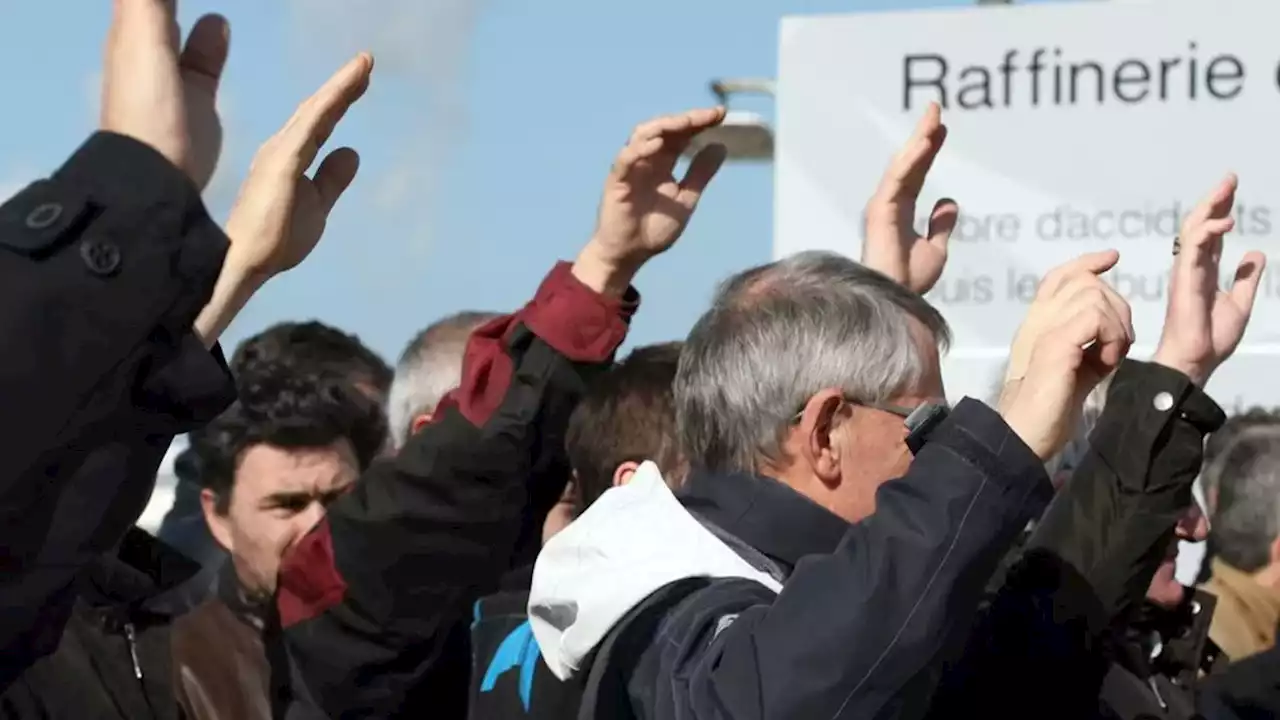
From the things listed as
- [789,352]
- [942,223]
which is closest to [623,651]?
[789,352]

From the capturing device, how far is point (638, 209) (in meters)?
2.96

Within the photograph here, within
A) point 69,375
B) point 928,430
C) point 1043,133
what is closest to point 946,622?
point 928,430

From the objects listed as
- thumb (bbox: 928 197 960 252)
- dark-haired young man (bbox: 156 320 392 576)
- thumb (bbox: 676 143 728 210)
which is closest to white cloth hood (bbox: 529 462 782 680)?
Answer: thumb (bbox: 676 143 728 210)

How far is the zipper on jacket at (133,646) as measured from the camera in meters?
3.07

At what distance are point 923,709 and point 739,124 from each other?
6817 mm

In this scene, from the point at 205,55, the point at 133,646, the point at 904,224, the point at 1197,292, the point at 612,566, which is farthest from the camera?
the point at 904,224

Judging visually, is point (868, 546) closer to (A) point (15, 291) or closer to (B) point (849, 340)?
(B) point (849, 340)

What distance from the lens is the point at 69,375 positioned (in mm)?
1475

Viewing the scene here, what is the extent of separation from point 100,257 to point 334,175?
2.72 ft

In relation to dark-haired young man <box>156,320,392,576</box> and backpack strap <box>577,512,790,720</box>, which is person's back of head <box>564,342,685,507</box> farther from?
dark-haired young man <box>156,320,392,576</box>

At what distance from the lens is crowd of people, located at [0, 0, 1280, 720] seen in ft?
5.01

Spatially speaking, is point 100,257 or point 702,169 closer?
point 100,257

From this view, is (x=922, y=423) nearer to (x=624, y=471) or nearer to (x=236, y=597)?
(x=624, y=471)

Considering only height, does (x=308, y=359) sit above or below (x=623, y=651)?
above
